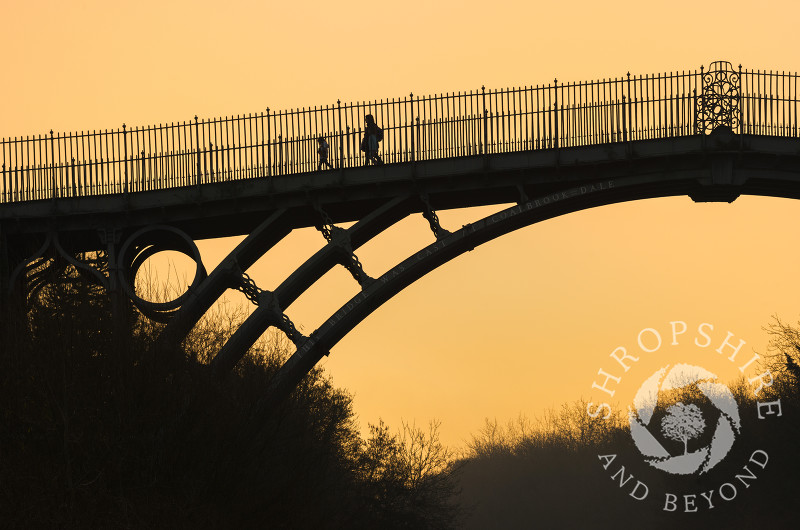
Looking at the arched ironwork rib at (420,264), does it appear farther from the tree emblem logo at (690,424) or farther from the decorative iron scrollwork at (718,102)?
the tree emblem logo at (690,424)

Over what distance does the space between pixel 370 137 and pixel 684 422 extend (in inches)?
2087

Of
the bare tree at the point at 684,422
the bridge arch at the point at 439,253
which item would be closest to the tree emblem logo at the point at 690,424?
the bare tree at the point at 684,422

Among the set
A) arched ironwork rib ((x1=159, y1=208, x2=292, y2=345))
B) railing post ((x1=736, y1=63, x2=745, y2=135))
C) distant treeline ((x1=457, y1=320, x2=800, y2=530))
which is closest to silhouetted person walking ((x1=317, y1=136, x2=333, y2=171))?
arched ironwork rib ((x1=159, y1=208, x2=292, y2=345))

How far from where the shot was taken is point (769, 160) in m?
34.0

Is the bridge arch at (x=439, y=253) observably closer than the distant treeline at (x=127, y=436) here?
No

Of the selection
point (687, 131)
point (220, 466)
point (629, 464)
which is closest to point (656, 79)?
point (687, 131)

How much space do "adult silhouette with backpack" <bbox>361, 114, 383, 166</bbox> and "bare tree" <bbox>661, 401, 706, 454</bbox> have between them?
171ft

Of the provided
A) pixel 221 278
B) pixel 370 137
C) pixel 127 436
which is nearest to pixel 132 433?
pixel 127 436

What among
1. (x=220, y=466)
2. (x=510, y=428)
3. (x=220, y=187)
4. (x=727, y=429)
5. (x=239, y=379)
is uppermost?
(x=510, y=428)

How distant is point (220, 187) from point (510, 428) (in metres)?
108

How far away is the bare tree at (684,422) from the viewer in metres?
84.1

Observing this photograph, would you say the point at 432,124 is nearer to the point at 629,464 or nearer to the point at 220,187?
the point at 220,187

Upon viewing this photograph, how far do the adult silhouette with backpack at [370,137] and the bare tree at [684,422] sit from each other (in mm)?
51995

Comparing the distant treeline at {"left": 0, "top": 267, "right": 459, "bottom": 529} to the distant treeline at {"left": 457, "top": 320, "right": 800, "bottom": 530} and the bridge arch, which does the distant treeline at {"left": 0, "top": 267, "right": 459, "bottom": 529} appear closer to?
the bridge arch
